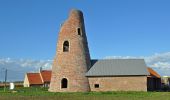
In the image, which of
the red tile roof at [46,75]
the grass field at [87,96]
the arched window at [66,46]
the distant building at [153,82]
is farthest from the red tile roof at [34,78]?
the grass field at [87,96]

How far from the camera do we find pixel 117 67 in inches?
1793

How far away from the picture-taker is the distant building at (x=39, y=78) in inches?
2908

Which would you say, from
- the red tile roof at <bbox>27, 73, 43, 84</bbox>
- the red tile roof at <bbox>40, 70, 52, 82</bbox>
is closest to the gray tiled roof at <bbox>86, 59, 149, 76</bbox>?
the red tile roof at <bbox>40, 70, 52, 82</bbox>

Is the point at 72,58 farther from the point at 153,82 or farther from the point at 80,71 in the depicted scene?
the point at 153,82

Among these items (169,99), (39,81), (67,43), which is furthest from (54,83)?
(39,81)

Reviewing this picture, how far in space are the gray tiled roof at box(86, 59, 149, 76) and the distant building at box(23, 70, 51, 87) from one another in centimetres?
2847

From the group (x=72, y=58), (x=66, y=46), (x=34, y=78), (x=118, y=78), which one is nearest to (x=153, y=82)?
(x=118, y=78)

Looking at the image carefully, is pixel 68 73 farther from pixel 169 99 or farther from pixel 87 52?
pixel 169 99

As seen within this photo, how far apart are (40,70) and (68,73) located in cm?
3569

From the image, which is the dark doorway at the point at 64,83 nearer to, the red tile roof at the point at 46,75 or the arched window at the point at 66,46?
the arched window at the point at 66,46

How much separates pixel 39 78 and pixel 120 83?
117ft

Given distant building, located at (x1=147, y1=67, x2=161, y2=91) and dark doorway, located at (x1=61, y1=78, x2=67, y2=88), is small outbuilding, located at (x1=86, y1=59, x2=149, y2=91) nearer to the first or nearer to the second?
distant building, located at (x1=147, y1=67, x2=161, y2=91)

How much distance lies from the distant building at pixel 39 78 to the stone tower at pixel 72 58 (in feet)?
98.1

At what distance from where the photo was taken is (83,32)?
44.7 meters
